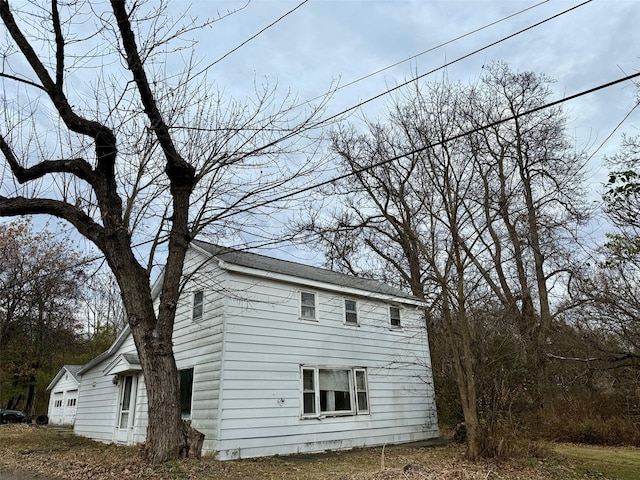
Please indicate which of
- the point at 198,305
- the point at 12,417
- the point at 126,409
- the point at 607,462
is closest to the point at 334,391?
the point at 198,305

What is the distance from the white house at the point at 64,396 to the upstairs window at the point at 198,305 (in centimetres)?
2045

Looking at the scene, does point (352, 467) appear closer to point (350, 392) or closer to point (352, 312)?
point (350, 392)

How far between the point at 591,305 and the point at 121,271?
1273 centimetres

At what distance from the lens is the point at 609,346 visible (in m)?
12.5

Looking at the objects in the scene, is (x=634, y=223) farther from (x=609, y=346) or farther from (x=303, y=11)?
(x=303, y=11)

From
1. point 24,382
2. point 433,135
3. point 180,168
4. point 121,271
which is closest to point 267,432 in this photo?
point 121,271

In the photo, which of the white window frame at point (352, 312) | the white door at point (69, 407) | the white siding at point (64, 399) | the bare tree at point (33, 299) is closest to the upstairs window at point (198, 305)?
the white window frame at point (352, 312)

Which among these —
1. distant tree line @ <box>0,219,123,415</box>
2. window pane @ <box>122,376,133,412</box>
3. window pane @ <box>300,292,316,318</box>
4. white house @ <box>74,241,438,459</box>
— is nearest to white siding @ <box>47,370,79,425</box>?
distant tree line @ <box>0,219,123,415</box>

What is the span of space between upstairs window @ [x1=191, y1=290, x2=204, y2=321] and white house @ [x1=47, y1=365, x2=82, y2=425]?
2045 cm

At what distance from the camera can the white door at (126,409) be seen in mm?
12695

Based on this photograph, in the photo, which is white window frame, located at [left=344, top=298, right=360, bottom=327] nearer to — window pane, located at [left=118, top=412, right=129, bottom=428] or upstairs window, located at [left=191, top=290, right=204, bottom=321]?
upstairs window, located at [left=191, top=290, right=204, bottom=321]

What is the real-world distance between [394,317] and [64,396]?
89.3ft

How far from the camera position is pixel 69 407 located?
29.1 metres

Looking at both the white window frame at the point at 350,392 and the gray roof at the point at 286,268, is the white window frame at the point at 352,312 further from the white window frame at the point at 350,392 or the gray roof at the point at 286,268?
the white window frame at the point at 350,392
